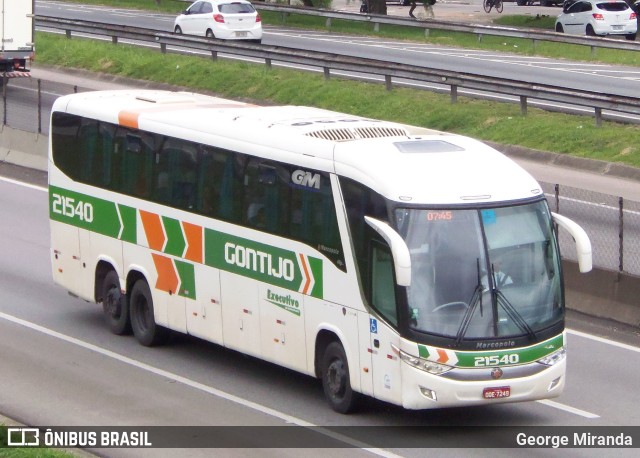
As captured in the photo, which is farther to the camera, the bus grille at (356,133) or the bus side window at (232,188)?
the bus side window at (232,188)

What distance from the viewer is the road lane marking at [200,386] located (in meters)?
11.2

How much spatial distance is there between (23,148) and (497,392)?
18334 millimetres

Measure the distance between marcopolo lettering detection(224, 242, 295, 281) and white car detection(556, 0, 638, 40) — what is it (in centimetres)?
3950

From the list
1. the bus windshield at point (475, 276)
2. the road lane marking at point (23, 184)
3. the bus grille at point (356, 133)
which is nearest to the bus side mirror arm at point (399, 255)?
the bus windshield at point (475, 276)

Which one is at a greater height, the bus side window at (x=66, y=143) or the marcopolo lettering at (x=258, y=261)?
the bus side window at (x=66, y=143)

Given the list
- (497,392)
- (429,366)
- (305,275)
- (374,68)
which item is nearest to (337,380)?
(305,275)

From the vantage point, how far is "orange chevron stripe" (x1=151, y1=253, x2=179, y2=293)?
1425 cm

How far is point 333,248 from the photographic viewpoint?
Result: 12.0 m

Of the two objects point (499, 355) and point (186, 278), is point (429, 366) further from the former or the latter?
point (186, 278)

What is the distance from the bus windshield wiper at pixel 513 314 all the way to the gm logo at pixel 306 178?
2211 mm

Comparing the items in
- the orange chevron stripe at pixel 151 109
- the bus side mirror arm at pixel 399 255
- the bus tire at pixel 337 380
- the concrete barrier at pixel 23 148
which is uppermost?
the orange chevron stripe at pixel 151 109

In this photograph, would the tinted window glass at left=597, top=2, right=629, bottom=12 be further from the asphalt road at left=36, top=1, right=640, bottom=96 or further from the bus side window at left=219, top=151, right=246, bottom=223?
the bus side window at left=219, top=151, right=246, bottom=223

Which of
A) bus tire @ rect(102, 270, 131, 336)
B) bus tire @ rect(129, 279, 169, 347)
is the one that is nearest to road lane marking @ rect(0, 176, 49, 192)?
bus tire @ rect(102, 270, 131, 336)

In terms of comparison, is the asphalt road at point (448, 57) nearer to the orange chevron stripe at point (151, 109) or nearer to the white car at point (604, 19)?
the white car at point (604, 19)
